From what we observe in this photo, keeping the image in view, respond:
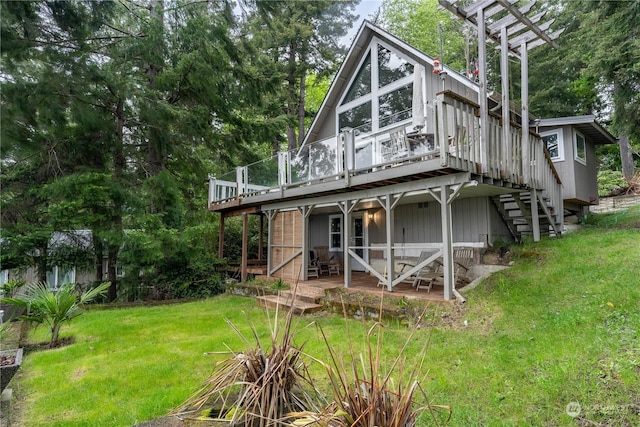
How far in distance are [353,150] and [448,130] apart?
7.69 ft

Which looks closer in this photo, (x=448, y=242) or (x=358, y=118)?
(x=448, y=242)

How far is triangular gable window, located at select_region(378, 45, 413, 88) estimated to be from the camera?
32.6 feet

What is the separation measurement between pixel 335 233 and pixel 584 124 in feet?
26.1

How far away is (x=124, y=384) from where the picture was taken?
13.0 ft

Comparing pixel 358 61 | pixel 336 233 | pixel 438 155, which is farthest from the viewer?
pixel 336 233

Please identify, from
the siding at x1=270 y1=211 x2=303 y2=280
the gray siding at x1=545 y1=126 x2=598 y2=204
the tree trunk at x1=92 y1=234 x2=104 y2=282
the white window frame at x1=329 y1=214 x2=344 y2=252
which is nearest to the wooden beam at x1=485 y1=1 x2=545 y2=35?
the gray siding at x1=545 y1=126 x2=598 y2=204

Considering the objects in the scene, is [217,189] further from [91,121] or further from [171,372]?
[171,372]

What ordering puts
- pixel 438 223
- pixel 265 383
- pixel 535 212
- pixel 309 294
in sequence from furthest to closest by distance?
pixel 438 223 → pixel 309 294 → pixel 535 212 → pixel 265 383

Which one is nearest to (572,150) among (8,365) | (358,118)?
(358,118)

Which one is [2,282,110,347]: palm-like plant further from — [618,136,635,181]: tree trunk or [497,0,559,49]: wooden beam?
[618,136,635,181]: tree trunk

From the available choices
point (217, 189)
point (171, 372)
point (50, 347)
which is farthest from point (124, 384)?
point (217, 189)

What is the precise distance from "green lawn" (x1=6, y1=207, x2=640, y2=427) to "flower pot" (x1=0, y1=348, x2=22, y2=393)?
0.73ft

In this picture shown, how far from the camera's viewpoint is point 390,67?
1034 cm

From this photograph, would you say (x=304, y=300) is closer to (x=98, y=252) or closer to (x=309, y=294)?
(x=309, y=294)
